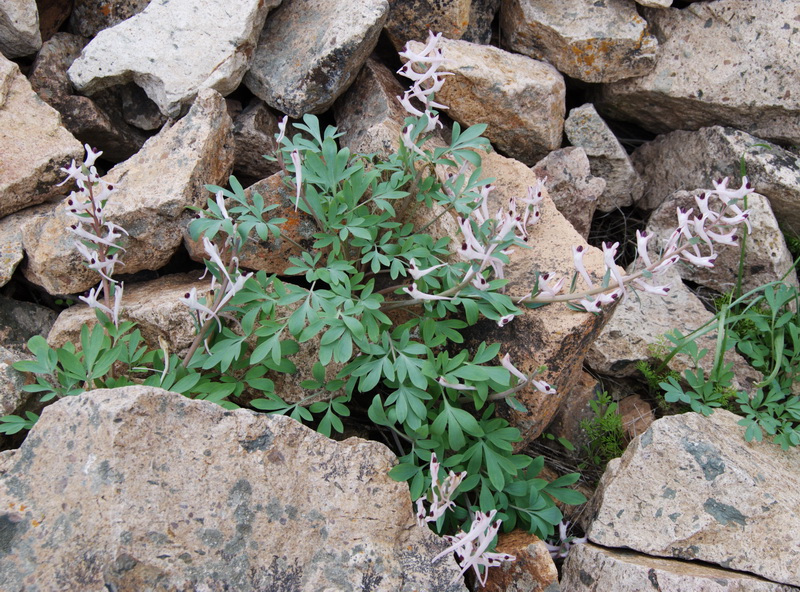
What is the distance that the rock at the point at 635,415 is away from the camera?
11.7ft

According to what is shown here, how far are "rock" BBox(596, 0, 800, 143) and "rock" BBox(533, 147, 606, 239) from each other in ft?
A: 2.39

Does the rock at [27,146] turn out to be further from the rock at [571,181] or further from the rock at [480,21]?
the rock at [571,181]

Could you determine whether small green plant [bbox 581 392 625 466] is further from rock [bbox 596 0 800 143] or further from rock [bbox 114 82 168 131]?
rock [bbox 114 82 168 131]

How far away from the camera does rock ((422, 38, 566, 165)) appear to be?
379 centimetres

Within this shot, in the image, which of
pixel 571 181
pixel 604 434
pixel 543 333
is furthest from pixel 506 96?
pixel 604 434

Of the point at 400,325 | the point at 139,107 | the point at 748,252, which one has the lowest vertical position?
the point at 748,252

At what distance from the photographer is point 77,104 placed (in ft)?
12.1

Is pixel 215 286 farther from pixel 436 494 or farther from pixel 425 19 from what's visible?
Answer: pixel 425 19

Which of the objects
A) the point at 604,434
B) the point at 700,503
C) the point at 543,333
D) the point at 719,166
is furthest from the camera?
the point at 719,166

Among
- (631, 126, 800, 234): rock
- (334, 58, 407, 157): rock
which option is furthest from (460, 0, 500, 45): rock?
(631, 126, 800, 234): rock

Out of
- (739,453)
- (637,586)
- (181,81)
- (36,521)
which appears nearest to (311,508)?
(36,521)

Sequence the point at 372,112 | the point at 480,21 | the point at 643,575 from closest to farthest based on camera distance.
A: the point at 643,575, the point at 372,112, the point at 480,21

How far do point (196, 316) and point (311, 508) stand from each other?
3.21 ft

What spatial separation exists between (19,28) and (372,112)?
1946 mm
